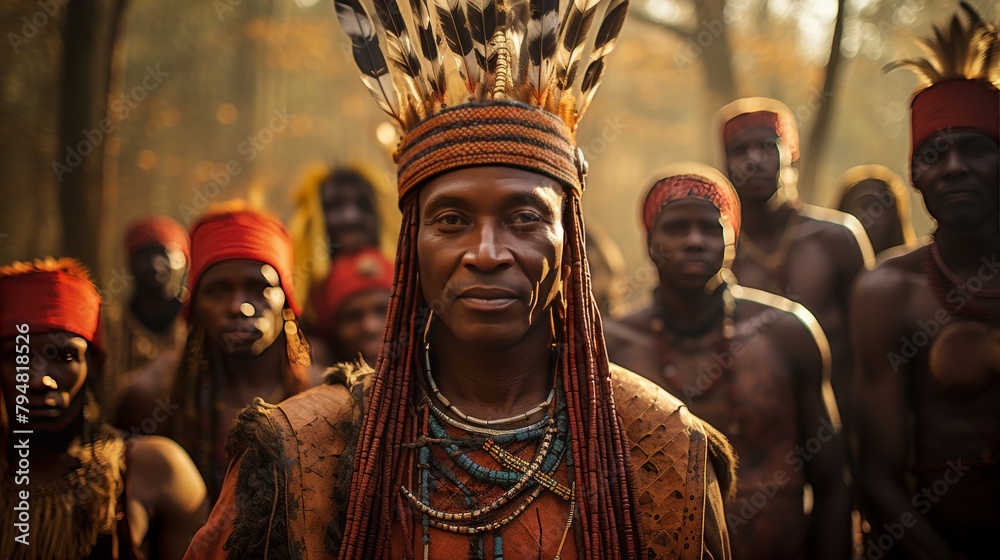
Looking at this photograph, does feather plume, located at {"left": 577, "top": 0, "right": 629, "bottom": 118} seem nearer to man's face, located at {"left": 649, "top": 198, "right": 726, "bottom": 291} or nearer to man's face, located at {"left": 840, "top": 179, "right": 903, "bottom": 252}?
man's face, located at {"left": 649, "top": 198, "right": 726, "bottom": 291}

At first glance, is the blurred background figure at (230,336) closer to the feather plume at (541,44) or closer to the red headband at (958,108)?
the feather plume at (541,44)

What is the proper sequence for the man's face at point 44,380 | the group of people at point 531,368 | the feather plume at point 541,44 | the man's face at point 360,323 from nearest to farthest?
1. the group of people at point 531,368
2. the feather plume at point 541,44
3. the man's face at point 44,380
4. the man's face at point 360,323

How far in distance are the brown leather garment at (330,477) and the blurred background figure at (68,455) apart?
4.36ft

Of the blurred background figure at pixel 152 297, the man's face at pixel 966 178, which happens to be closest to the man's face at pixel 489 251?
the man's face at pixel 966 178

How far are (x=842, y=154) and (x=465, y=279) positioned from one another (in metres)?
27.2

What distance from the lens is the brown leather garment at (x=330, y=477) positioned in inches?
101

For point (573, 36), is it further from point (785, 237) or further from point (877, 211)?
point (877, 211)

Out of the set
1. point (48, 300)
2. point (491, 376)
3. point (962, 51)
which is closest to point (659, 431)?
point (491, 376)

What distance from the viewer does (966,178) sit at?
4262mm

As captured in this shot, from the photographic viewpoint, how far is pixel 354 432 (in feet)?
9.15

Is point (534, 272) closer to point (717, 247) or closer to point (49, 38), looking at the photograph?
point (717, 247)

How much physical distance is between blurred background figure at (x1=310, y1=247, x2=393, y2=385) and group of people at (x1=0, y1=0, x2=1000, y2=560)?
0.02m

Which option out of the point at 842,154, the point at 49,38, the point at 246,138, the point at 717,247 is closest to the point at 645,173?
the point at 842,154

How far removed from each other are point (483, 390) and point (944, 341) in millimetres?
2595
